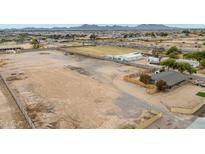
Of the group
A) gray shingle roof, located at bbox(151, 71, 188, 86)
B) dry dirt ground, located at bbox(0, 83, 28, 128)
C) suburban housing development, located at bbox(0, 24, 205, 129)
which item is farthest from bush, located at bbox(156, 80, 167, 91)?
dry dirt ground, located at bbox(0, 83, 28, 128)

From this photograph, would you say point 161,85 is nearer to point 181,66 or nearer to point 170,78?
point 170,78

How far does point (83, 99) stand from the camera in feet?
64.5

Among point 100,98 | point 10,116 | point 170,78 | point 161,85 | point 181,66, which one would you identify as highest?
point 181,66

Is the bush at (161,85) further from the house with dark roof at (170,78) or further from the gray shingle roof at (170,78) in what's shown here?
the gray shingle roof at (170,78)

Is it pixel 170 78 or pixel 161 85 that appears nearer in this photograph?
pixel 161 85

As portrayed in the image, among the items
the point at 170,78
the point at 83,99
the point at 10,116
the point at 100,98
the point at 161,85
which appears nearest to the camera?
the point at 10,116

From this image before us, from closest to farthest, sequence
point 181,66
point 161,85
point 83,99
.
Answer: point 83,99
point 161,85
point 181,66

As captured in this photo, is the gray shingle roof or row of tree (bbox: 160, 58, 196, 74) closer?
the gray shingle roof

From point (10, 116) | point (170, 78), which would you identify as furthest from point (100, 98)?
point (170, 78)

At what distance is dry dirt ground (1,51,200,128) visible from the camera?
1537cm

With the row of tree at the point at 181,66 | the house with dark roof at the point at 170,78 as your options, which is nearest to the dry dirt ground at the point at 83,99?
the house with dark roof at the point at 170,78

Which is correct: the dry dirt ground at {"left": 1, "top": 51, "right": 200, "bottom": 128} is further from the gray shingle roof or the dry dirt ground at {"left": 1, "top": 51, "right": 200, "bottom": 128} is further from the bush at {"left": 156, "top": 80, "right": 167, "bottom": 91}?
the gray shingle roof

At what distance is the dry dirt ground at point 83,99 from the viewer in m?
15.4

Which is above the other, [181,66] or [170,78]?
[181,66]
